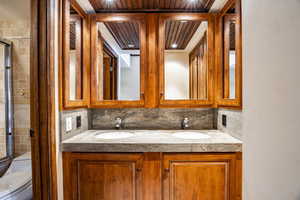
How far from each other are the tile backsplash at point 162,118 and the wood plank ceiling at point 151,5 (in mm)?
1064

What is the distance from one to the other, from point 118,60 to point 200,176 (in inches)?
54.0

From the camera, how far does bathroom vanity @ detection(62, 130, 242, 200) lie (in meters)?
1.51

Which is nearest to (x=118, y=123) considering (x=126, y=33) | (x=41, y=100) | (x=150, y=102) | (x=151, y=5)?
(x=150, y=102)

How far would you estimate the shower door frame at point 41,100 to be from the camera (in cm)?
135

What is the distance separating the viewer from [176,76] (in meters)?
2.02

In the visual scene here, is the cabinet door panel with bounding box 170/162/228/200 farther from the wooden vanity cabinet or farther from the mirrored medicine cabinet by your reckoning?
the mirrored medicine cabinet

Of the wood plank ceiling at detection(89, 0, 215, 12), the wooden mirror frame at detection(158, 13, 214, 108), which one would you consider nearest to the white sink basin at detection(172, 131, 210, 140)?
the wooden mirror frame at detection(158, 13, 214, 108)

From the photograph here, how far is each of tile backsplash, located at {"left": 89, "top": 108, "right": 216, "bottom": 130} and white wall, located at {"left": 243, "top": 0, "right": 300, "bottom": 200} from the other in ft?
4.35

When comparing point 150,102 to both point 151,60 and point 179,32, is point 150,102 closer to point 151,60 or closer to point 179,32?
point 151,60

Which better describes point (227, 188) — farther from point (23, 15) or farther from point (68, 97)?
point (23, 15)

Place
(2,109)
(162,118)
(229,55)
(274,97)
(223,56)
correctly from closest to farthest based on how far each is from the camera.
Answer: (274,97), (229,55), (223,56), (162,118), (2,109)

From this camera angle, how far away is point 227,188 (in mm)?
1514

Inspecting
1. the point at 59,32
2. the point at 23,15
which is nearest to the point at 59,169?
the point at 59,32

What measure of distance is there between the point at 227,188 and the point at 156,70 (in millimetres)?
1260
